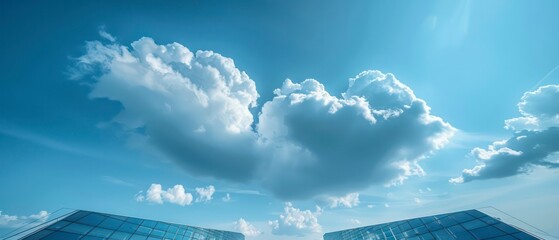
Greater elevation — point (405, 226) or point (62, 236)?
point (62, 236)

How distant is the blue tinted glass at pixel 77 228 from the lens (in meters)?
23.5

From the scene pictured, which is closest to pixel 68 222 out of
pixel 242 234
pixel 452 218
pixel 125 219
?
pixel 125 219

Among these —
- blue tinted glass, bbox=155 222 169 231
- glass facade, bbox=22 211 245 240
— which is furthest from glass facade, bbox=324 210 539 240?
blue tinted glass, bbox=155 222 169 231

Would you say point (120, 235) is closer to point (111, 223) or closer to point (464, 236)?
point (111, 223)

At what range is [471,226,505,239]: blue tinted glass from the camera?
859 inches

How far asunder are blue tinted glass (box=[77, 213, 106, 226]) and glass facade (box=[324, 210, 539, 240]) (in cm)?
4392

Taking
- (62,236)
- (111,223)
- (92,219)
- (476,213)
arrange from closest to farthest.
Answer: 1. (62,236)
2. (476,213)
3. (92,219)
4. (111,223)

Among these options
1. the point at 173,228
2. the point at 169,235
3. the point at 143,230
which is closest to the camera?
the point at 143,230

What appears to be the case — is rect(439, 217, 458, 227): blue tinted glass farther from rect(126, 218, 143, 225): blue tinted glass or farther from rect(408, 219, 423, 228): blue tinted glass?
rect(126, 218, 143, 225): blue tinted glass

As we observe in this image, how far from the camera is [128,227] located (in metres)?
29.5

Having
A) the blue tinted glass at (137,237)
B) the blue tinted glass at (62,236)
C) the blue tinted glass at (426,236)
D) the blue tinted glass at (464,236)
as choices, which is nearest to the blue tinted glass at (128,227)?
the blue tinted glass at (137,237)

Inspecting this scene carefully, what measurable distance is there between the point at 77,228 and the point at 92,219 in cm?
290

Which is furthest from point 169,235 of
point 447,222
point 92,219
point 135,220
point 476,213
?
point 476,213

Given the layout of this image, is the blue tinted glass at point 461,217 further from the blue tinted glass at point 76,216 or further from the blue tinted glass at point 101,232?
the blue tinted glass at point 76,216
